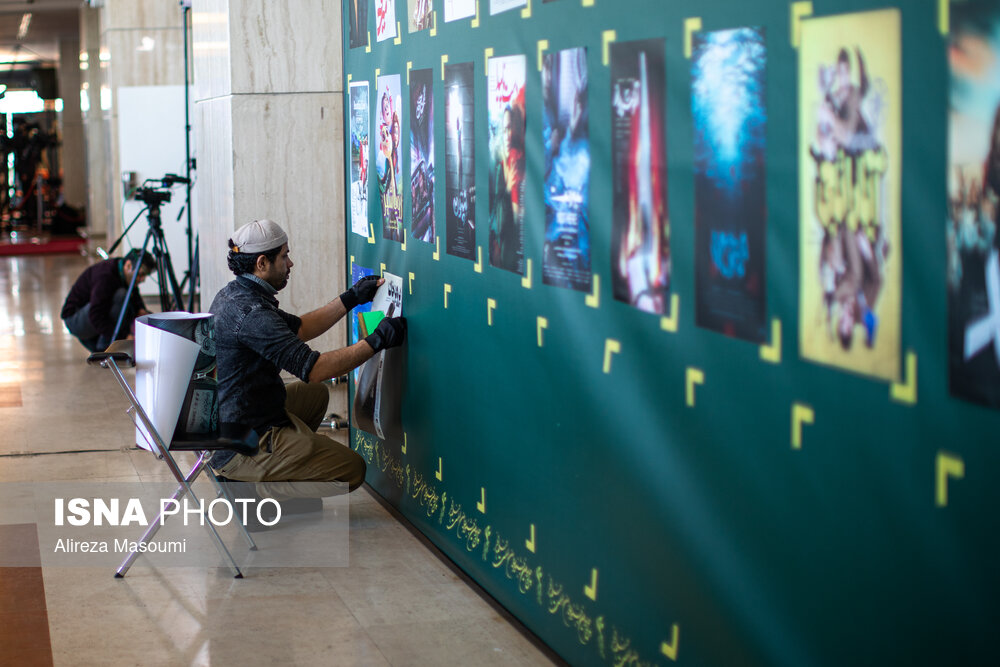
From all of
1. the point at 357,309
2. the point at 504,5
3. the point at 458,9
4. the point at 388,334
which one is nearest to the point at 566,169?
the point at 504,5

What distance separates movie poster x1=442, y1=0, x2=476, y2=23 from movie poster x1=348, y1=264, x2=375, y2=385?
1284mm

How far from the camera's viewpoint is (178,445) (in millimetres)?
3828

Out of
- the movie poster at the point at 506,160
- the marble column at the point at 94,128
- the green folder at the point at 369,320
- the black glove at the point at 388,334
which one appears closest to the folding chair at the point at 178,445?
the black glove at the point at 388,334

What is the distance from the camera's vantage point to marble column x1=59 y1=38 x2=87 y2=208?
23328 mm

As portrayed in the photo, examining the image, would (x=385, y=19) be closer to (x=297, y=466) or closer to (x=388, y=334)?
(x=388, y=334)

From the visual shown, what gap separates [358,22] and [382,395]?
1.51 meters

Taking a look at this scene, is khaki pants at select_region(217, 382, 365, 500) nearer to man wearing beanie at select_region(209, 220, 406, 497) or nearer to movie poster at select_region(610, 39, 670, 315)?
man wearing beanie at select_region(209, 220, 406, 497)

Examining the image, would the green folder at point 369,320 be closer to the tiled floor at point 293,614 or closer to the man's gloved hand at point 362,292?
the man's gloved hand at point 362,292

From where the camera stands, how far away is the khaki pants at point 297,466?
421 centimetres

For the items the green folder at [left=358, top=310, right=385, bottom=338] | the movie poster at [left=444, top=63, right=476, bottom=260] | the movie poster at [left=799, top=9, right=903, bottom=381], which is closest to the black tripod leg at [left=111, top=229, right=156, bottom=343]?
the green folder at [left=358, top=310, right=385, bottom=338]

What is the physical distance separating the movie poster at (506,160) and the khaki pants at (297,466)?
136cm

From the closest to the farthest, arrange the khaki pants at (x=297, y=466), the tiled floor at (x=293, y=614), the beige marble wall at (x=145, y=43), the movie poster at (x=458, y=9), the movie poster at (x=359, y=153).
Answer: the tiled floor at (x=293, y=614), the movie poster at (x=458, y=9), the khaki pants at (x=297, y=466), the movie poster at (x=359, y=153), the beige marble wall at (x=145, y=43)

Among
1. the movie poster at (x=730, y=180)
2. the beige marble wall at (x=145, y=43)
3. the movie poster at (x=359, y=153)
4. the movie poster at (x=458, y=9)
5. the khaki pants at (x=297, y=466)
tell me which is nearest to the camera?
the movie poster at (x=730, y=180)

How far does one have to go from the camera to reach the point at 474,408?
3531mm
